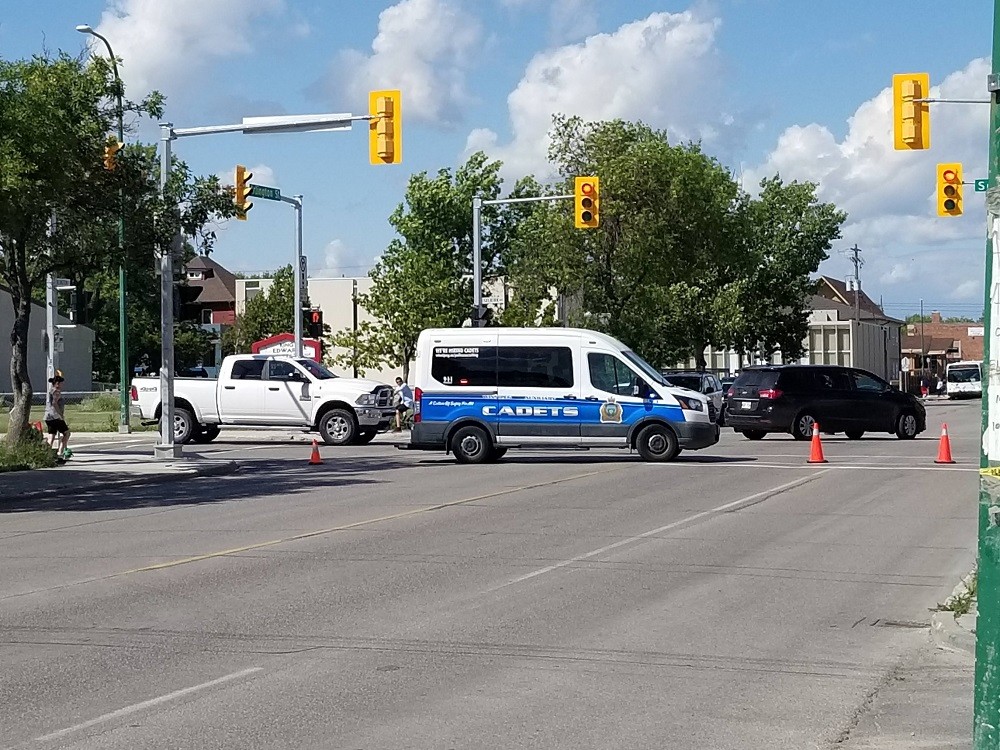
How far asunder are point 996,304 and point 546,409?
21.0 metres

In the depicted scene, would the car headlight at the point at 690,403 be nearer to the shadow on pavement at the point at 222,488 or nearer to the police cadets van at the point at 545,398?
the police cadets van at the point at 545,398

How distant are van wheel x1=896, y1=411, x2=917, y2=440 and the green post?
3001cm

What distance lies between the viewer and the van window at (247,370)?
1329 inches

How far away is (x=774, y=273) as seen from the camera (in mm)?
79438

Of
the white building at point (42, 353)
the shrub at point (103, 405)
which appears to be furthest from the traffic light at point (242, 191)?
the white building at point (42, 353)

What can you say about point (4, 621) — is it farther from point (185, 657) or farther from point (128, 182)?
point (128, 182)

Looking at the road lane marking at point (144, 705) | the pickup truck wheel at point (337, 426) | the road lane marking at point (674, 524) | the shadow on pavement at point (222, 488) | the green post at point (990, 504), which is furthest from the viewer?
the pickup truck wheel at point (337, 426)

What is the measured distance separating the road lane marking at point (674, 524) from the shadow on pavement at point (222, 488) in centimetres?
659

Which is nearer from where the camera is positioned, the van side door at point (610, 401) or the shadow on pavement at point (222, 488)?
the shadow on pavement at point (222, 488)

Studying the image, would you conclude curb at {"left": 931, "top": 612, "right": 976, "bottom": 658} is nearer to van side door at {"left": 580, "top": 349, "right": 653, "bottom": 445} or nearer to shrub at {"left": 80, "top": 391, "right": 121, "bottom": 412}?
van side door at {"left": 580, "top": 349, "right": 653, "bottom": 445}

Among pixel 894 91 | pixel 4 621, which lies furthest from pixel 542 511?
pixel 894 91

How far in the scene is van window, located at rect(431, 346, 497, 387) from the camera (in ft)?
86.1

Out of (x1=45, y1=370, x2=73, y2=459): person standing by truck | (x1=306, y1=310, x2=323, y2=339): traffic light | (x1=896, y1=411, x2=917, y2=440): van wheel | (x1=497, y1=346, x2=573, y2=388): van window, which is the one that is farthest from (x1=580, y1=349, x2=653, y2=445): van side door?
(x1=306, y1=310, x2=323, y2=339): traffic light

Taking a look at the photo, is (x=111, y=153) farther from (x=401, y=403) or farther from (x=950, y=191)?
(x=950, y=191)
